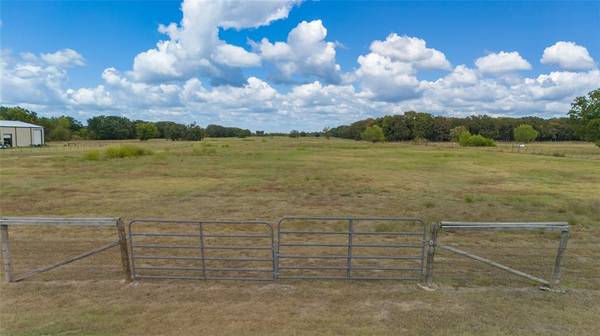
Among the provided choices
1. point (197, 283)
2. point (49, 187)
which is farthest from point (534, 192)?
point (49, 187)

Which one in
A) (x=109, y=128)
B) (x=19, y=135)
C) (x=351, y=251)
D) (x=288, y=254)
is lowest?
(x=288, y=254)

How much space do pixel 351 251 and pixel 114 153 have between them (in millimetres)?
41986

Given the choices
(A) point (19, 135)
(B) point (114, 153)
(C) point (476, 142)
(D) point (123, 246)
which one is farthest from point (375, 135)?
(D) point (123, 246)

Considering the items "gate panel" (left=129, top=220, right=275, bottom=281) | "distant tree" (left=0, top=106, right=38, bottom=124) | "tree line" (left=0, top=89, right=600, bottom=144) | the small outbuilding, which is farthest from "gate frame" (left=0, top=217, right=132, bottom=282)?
"distant tree" (left=0, top=106, right=38, bottom=124)

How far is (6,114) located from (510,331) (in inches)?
5433

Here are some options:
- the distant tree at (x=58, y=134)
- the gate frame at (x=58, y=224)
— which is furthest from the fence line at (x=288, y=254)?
the distant tree at (x=58, y=134)

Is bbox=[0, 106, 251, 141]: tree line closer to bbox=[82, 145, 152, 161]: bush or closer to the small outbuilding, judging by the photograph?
the small outbuilding

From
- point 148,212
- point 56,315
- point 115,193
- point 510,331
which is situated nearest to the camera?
point 510,331

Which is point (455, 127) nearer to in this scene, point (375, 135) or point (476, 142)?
point (375, 135)

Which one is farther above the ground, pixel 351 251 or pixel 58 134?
pixel 58 134

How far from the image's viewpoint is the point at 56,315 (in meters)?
5.07

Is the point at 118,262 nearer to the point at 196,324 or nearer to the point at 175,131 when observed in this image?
the point at 196,324

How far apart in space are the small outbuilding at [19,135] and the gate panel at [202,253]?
81.8 meters

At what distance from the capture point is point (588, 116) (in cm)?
5394
